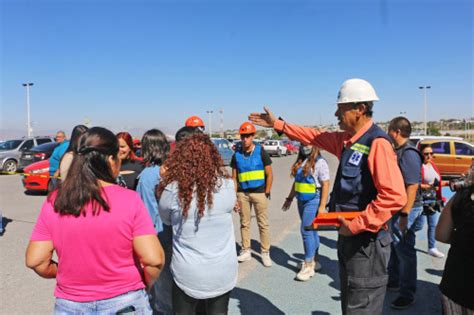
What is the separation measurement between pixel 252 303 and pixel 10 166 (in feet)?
58.3

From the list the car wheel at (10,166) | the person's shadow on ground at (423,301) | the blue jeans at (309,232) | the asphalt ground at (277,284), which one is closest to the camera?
the person's shadow on ground at (423,301)

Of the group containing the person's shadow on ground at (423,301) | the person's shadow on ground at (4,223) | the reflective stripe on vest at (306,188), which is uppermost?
the reflective stripe on vest at (306,188)

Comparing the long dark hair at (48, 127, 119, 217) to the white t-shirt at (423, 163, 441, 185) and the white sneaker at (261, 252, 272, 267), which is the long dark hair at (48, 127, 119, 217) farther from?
the white t-shirt at (423, 163, 441, 185)

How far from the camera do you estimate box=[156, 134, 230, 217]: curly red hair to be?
237cm

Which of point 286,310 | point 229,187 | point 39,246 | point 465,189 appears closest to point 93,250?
point 39,246

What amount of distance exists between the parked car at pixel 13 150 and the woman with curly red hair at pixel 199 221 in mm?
17771

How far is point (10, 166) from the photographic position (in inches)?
692

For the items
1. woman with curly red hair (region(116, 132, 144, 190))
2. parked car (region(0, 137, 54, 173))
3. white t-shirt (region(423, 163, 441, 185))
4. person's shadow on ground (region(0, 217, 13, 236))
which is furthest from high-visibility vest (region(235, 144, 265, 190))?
parked car (region(0, 137, 54, 173))

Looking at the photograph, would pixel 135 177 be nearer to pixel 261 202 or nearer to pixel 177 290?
pixel 177 290

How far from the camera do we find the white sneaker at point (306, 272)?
450 cm

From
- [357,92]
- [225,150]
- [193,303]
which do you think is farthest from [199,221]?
[225,150]

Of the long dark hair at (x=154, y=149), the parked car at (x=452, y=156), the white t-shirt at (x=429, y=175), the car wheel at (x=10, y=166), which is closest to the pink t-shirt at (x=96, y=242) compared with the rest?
the long dark hair at (x=154, y=149)

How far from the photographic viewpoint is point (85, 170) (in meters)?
1.90

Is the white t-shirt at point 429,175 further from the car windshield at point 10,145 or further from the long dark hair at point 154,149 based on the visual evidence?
the car windshield at point 10,145
